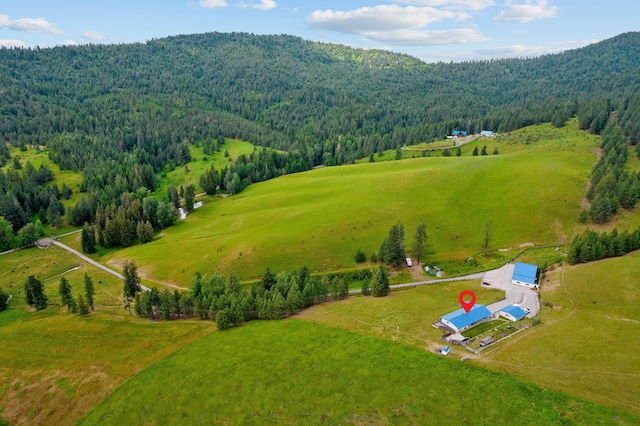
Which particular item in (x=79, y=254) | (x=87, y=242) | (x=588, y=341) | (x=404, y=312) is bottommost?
(x=79, y=254)

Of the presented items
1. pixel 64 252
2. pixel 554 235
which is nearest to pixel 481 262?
pixel 554 235

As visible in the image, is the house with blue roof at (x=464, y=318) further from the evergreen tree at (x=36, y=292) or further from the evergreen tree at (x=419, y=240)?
the evergreen tree at (x=36, y=292)

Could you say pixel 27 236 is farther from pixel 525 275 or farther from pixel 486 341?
pixel 525 275

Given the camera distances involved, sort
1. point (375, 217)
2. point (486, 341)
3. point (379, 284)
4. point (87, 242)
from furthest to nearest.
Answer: point (87, 242) < point (375, 217) < point (379, 284) < point (486, 341)

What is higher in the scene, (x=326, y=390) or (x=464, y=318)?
(x=464, y=318)

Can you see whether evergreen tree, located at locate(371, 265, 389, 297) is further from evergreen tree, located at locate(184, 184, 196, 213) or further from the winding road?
evergreen tree, located at locate(184, 184, 196, 213)

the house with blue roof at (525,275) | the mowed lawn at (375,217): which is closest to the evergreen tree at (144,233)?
the mowed lawn at (375,217)

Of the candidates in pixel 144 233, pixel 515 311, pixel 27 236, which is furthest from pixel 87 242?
pixel 515 311
